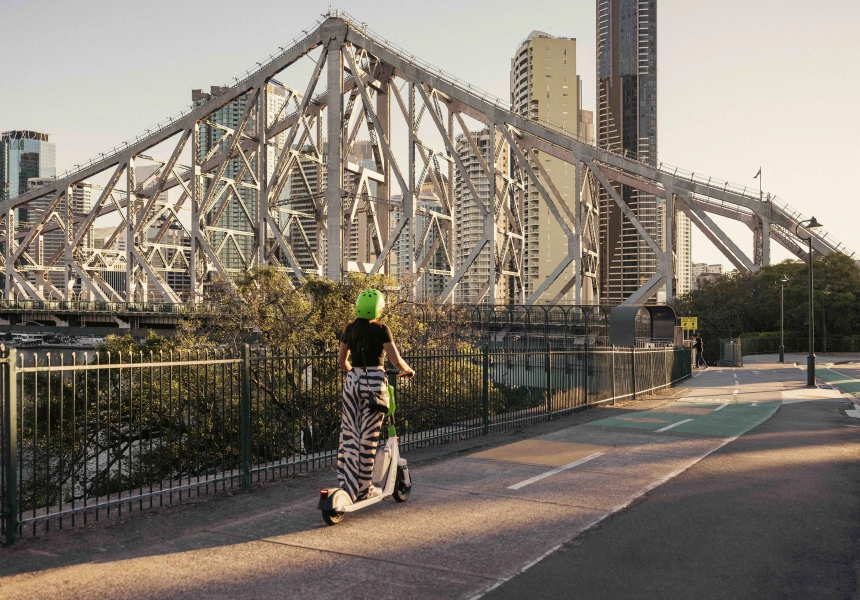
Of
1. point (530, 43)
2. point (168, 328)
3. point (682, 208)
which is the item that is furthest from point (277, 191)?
point (530, 43)

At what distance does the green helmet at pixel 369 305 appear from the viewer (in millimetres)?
6871

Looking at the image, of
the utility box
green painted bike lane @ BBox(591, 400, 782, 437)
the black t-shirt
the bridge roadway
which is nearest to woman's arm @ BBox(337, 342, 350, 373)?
the black t-shirt

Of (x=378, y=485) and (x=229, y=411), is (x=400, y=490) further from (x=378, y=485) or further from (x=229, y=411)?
(x=229, y=411)

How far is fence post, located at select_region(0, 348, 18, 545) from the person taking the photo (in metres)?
6.12

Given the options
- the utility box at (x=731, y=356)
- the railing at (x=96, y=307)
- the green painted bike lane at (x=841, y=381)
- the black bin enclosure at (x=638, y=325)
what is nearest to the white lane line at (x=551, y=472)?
the black bin enclosure at (x=638, y=325)

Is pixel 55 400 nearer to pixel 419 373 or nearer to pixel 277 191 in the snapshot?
pixel 419 373

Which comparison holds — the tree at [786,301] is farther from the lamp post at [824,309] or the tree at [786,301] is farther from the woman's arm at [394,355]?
the woman's arm at [394,355]

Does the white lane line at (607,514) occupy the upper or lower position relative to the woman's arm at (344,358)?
lower

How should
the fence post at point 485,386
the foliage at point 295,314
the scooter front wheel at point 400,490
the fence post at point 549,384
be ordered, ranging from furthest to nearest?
the foliage at point 295,314 → the fence post at point 549,384 → the fence post at point 485,386 → the scooter front wheel at point 400,490

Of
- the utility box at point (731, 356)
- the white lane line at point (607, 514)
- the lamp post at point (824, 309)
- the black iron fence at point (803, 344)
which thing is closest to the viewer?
the white lane line at point (607, 514)

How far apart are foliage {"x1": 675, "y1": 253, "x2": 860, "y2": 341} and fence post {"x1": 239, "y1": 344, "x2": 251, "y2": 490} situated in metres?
60.2

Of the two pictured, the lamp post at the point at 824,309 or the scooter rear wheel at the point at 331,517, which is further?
the lamp post at the point at 824,309

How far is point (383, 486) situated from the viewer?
7.17 metres

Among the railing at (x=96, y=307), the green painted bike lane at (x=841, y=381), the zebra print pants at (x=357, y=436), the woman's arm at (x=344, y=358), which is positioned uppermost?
the railing at (x=96, y=307)
